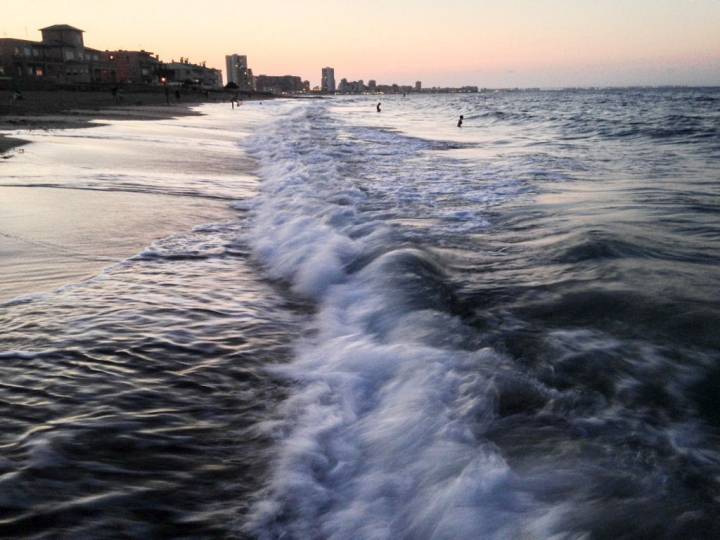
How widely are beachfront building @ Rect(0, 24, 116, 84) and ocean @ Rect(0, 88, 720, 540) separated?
77.9 metres

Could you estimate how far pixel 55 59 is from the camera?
265 ft

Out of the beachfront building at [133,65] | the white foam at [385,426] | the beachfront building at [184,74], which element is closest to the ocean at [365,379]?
the white foam at [385,426]

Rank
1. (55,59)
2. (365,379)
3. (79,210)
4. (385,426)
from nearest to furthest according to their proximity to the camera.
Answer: (385,426) → (365,379) → (79,210) → (55,59)

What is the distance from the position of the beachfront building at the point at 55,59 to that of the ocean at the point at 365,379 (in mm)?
77924

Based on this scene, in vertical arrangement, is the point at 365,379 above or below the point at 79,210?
below

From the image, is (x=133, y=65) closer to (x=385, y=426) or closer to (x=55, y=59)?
(x=55, y=59)

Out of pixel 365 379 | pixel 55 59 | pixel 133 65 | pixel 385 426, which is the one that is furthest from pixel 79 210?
pixel 133 65

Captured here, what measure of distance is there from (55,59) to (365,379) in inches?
3868

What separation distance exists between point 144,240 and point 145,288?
1.85 metres

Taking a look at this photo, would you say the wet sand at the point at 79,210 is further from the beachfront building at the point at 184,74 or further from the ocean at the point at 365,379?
the beachfront building at the point at 184,74

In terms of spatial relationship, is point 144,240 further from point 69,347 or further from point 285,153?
point 285,153

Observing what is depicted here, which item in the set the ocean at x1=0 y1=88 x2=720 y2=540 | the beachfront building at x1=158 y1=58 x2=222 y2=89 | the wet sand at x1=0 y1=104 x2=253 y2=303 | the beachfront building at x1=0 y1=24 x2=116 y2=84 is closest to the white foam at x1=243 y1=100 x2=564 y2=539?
the ocean at x1=0 y1=88 x2=720 y2=540

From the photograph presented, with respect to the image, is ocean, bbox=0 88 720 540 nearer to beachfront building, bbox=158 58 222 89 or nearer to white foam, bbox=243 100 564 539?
white foam, bbox=243 100 564 539

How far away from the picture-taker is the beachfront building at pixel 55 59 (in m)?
72.7
